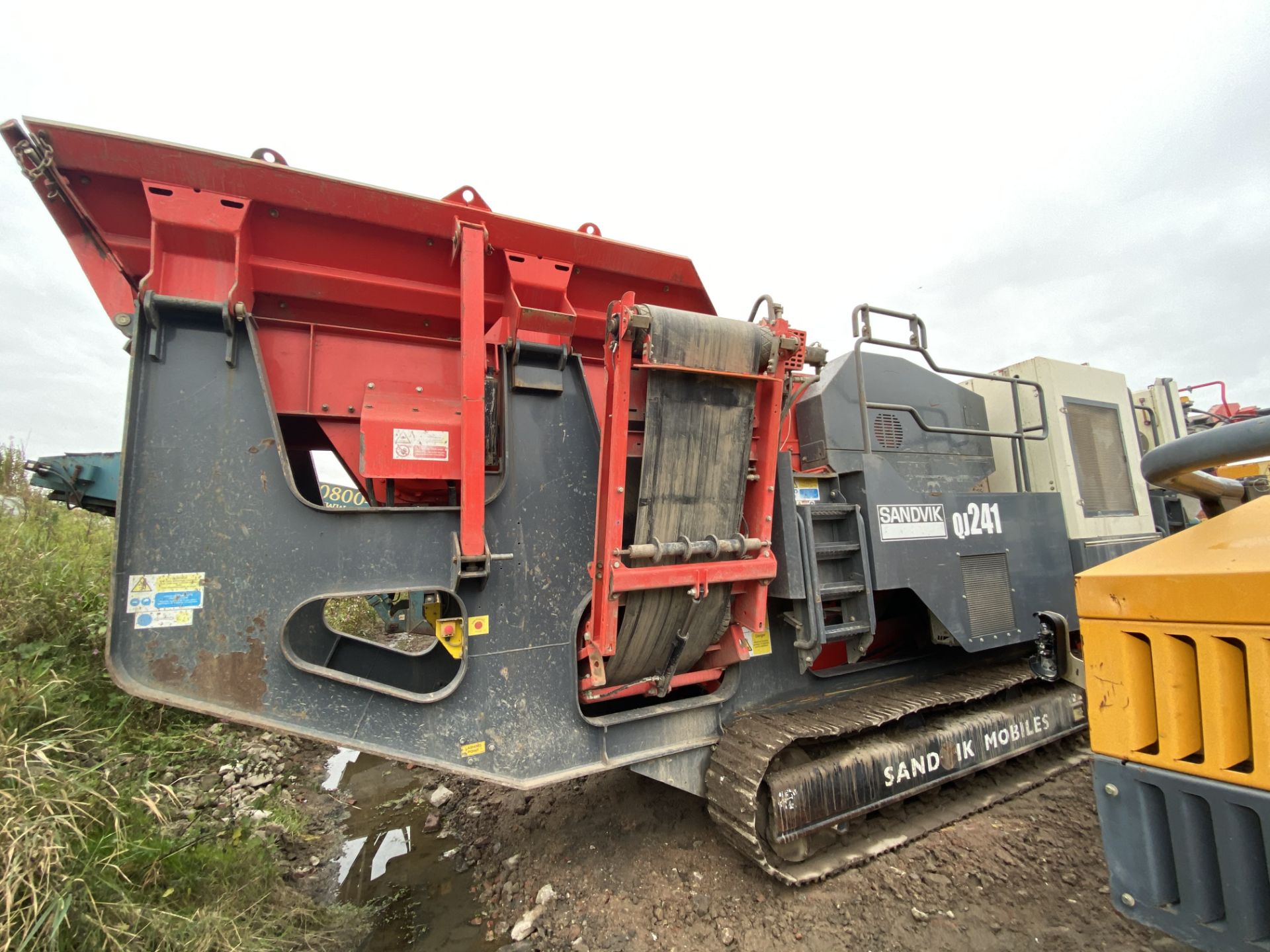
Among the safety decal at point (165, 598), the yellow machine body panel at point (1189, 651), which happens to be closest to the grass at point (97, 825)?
the safety decal at point (165, 598)

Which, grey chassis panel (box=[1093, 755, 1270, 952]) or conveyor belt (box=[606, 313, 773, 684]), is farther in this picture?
conveyor belt (box=[606, 313, 773, 684])

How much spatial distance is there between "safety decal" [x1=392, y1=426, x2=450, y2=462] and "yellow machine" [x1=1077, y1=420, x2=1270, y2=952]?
2.45 m

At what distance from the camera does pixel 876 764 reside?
121 inches

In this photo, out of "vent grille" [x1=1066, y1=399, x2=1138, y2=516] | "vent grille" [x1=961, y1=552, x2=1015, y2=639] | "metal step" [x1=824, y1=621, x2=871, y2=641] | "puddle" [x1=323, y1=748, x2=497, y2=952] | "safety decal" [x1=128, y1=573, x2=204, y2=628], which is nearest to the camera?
"safety decal" [x1=128, y1=573, x2=204, y2=628]

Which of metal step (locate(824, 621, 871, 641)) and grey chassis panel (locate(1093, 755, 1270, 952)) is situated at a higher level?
metal step (locate(824, 621, 871, 641))

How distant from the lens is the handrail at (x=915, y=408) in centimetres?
345

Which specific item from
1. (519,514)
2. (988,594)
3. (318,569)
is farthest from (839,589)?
(318,569)

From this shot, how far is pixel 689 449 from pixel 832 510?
1115mm

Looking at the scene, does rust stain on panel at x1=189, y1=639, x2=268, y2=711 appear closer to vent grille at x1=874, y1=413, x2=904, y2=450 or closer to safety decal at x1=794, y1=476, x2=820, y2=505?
safety decal at x1=794, y1=476, x2=820, y2=505

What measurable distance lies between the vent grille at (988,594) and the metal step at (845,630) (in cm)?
85

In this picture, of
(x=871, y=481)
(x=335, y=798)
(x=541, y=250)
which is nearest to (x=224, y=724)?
(x=335, y=798)

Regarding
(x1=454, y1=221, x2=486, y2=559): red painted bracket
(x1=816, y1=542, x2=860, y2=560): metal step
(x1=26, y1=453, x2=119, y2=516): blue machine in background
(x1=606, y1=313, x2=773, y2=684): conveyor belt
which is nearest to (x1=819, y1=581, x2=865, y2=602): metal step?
(x1=816, y1=542, x2=860, y2=560): metal step

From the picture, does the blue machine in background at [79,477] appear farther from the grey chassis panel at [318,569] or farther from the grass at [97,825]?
the grass at [97,825]

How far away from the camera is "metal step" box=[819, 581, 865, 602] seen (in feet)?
10.1
